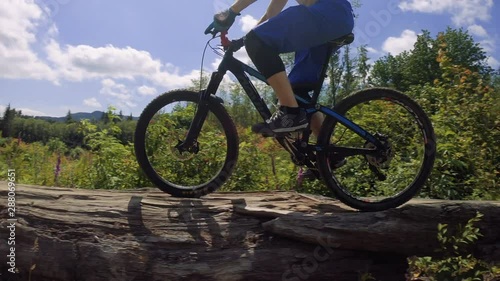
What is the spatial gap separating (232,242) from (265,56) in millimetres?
1368

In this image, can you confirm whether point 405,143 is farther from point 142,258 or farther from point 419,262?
point 142,258

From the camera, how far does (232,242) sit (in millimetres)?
2912

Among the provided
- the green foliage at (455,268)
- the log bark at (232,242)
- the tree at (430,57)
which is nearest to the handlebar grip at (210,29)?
the log bark at (232,242)

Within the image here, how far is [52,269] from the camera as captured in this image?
9.27 feet

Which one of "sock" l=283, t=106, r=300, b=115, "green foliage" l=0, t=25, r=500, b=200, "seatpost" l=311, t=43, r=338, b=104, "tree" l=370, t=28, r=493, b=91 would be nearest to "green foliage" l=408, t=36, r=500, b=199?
"green foliage" l=0, t=25, r=500, b=200

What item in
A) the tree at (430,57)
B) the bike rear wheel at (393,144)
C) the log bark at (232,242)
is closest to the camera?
the log bark at (232,242)

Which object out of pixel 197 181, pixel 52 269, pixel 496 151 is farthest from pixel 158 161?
pixel 496 151

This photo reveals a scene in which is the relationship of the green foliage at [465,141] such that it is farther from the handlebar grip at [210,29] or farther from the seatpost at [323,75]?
the handlebar grip at [210,29]

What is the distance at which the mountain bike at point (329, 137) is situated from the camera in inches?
125

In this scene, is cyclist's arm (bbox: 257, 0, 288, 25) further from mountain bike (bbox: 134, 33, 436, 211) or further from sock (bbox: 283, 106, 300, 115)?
sock (bbox: 283, 106, 300, 115)

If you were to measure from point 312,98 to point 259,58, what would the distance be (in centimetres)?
52

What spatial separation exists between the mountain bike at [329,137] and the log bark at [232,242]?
0.36 meters

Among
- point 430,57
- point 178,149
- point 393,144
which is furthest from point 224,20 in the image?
point 430,57

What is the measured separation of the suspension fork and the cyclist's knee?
1.54ft
